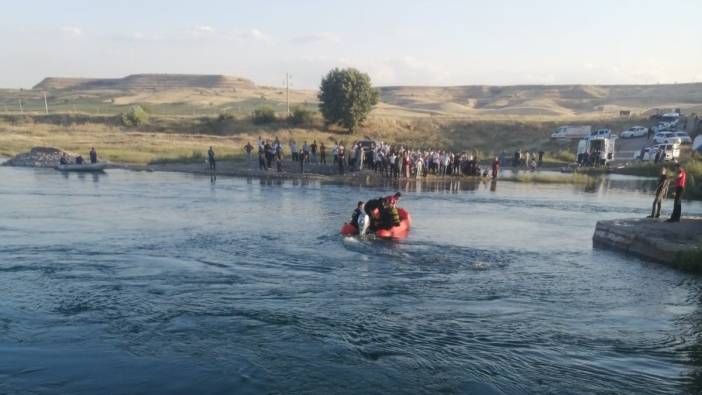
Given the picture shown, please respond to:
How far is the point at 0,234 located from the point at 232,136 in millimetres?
43119

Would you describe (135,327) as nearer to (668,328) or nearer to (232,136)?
(668,328)

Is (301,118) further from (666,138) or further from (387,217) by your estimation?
(387,217)

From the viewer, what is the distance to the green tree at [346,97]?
205ft

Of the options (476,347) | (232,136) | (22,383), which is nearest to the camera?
(22,383)

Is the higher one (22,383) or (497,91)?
(497,91)

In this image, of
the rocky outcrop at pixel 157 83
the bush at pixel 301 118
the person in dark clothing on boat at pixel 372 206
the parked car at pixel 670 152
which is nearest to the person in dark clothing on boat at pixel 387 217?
the person in dark clothing on boat at pixel 372 206

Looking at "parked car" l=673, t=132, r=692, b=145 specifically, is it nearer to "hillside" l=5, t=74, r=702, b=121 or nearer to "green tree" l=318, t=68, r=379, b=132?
"hillside" l=5, t=74, r=702, b=121

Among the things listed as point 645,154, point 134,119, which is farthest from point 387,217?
point 134,119

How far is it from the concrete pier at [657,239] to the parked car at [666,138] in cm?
3174

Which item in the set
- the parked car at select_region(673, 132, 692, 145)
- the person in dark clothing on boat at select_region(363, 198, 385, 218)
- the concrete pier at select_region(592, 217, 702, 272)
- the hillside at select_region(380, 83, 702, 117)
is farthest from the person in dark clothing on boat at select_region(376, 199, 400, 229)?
the hillside at select_region(380, 83, 702, 117)

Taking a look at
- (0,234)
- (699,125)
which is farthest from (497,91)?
(0,234)

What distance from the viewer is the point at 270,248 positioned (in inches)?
701

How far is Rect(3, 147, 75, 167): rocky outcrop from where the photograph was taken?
144 feet

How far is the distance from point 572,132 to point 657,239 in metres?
45.6
